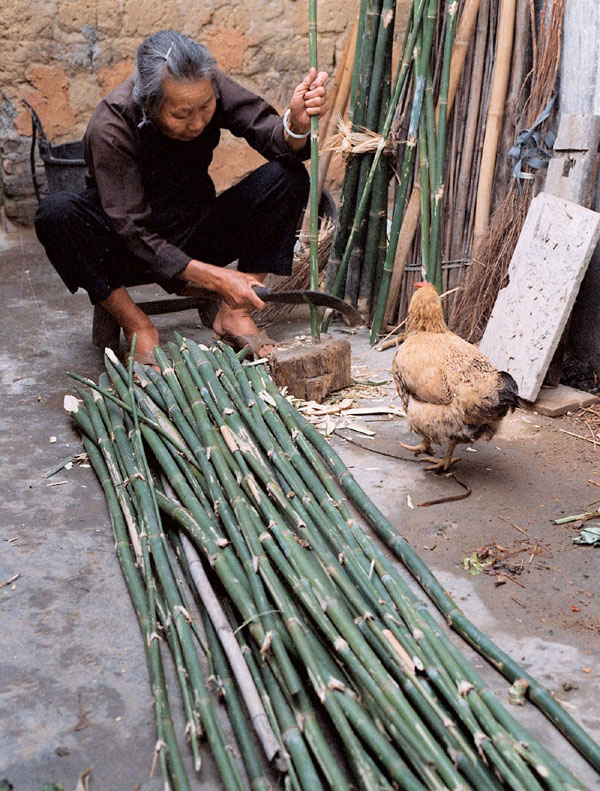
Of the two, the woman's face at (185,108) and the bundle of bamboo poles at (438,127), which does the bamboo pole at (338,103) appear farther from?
the woman's face at (185,108)

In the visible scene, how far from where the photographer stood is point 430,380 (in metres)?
2.51

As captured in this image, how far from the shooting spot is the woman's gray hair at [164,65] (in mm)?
2879

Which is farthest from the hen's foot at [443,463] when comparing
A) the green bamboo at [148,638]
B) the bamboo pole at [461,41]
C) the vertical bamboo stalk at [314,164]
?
the bamboo pole at [461,41]

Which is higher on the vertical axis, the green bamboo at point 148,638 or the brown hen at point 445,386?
the brown hen at point 445,386

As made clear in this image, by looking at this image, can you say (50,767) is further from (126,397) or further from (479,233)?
(479,233)

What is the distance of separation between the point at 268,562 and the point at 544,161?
7.49 feet

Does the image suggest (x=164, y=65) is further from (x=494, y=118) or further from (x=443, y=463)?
(x=443, y=463)

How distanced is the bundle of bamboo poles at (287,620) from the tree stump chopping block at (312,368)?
0.48 m

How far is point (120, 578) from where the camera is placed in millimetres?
2094

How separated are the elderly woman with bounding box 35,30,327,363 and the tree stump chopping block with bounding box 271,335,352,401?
0.21m

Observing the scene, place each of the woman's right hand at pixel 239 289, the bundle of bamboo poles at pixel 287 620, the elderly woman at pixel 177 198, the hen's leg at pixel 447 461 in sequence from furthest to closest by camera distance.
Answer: the woman's right hand at pixel 239 289 < the elderly woman at pixel 177 198 < the hen's leg at pixel 447 461 < the bundle of bamboo poles at pixel 287 620

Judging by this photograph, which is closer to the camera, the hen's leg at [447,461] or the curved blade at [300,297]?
the hen's leg at [447,461]

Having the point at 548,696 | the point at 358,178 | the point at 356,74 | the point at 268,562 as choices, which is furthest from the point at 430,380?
the point at 356,74

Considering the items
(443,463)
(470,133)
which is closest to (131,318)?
(443,463)
